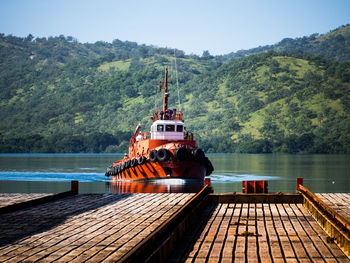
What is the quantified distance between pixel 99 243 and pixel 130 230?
1.48m

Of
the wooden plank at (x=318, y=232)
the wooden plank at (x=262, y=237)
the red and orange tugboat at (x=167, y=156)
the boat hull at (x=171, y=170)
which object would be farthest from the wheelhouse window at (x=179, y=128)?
the wooden plank at (x=262, y=237)

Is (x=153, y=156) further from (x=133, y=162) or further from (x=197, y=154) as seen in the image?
(x=133, y=162)

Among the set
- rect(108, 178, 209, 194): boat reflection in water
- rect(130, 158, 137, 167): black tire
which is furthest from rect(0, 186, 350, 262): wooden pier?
rect(130, 158, 137, 167): black tire

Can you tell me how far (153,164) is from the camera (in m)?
36.4

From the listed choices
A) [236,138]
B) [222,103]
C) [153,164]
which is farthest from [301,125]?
[153,164]

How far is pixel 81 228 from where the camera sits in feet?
40.7

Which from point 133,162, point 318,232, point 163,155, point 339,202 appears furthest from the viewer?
point 133,162

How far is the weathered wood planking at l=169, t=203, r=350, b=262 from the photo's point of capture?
376 inches

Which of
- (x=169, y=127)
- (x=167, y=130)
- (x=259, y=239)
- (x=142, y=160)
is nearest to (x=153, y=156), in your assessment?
(x=142, y=160)

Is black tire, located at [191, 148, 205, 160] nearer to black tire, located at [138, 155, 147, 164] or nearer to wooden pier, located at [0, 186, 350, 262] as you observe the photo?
black tire, located at [138, 155, 147, 164]

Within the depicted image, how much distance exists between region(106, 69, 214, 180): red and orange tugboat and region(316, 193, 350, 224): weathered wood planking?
1682 centimetres

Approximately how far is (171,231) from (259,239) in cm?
185

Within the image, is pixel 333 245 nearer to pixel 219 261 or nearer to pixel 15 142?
pixel 219 261

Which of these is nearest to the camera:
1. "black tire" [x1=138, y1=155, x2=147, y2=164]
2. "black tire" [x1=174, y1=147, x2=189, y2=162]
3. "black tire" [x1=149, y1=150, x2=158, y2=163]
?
"black tire" [x1=174, y1=147, x2=189, y2=162]
